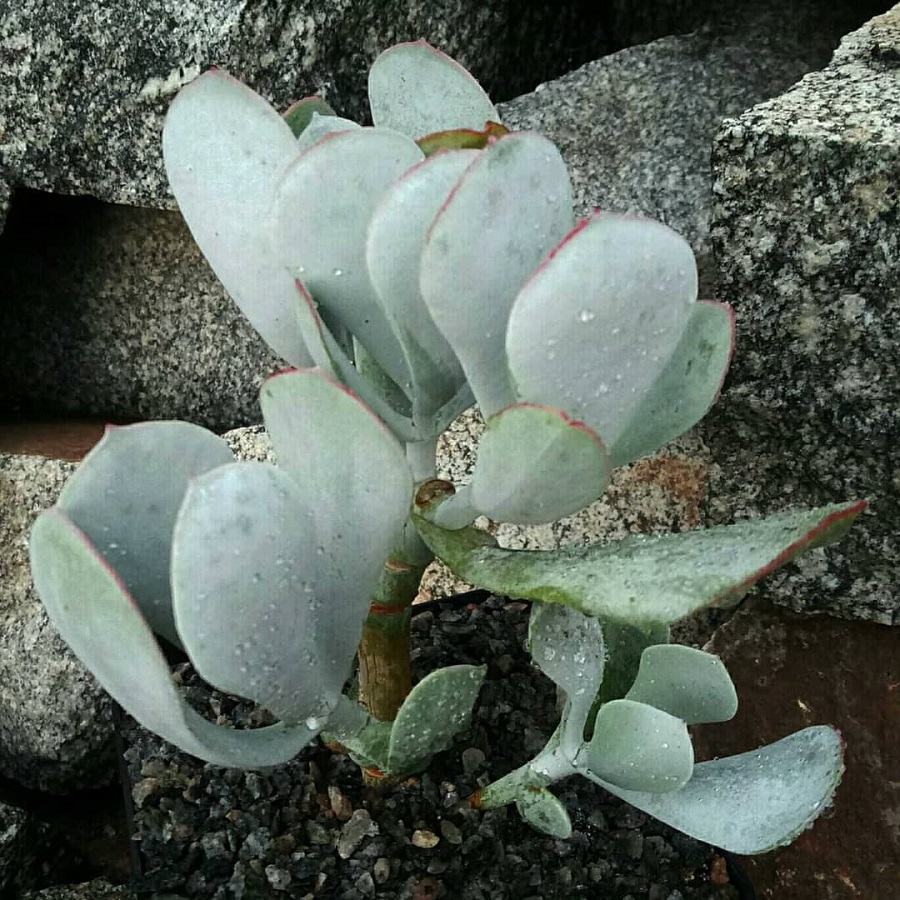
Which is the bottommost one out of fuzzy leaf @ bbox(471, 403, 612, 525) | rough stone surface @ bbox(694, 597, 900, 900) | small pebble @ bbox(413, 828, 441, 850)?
rough stone surface @ bbox(694, 597, 900, 900)

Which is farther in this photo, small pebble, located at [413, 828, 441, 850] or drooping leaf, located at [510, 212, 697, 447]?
small pebble, located at [413, 828, 441, 850]

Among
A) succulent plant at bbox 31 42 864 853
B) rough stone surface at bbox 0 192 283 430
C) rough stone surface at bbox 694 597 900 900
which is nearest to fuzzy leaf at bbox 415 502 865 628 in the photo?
succulent plant at bbox 31 42 864 853

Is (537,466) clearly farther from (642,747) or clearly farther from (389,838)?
(389,838)

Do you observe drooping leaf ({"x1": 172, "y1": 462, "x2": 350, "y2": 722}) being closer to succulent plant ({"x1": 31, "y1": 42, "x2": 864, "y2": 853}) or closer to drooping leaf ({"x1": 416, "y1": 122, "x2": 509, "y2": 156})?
succulent plant ({"x1": 31, "y1": 42, "x2": 864, "y2": 853})

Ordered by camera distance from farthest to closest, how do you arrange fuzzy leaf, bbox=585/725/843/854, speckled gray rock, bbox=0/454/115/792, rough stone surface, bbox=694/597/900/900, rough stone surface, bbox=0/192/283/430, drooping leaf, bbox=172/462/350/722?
rough stone surface, bbox=0/192/283/430 → speckled gray rock, bbox=0/454/115/792 → rough stone surface, bbox=694/597/900/900 → fuzzy leaf, bbox=585/725/843/854 → drooping leaf, bbox=172/462/350/722

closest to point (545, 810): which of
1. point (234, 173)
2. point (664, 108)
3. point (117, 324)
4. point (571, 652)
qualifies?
point (571, 652)

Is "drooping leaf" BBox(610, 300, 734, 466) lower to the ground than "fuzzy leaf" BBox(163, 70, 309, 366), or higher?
lower

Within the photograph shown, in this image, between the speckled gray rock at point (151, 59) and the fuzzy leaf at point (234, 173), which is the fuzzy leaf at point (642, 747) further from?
the speckled gray rock at point (151, 59)
